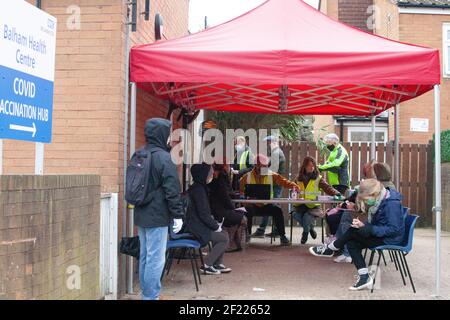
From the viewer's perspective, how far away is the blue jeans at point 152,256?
5.56 metres

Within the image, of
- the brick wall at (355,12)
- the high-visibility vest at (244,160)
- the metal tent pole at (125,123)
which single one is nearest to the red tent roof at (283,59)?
the metal tent pole at (125,123)

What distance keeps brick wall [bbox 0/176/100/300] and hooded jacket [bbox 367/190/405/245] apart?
309 cm

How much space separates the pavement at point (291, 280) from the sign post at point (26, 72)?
8.67ft

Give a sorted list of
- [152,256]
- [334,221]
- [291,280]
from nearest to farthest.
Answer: [152,256] → [291,280] → [334,221]

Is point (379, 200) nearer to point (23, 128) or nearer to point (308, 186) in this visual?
point (308, 186)

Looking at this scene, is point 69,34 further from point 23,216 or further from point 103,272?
point 23,216

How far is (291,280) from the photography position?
23.7ft

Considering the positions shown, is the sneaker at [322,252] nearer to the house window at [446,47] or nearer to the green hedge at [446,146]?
the green hedge at [446,146]

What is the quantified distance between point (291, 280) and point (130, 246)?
2.27 metres

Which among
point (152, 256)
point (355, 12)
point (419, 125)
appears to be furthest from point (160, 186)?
point (355, 12)

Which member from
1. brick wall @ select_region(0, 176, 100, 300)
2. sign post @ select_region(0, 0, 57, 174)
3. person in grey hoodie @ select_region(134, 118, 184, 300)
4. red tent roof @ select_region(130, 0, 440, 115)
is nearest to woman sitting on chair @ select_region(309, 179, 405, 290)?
red tent roof @ select_region(130, 0, 440, 115)

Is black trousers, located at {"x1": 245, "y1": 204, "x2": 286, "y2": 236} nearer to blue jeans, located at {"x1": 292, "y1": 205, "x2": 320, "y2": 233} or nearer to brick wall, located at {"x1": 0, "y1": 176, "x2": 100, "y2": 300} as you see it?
blue jeans, located at {"x1": 292, "y1": 205, "x2": 320, "y2": 233}

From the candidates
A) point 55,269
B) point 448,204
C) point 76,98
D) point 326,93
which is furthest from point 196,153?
point 55,269

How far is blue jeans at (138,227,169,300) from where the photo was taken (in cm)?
556
